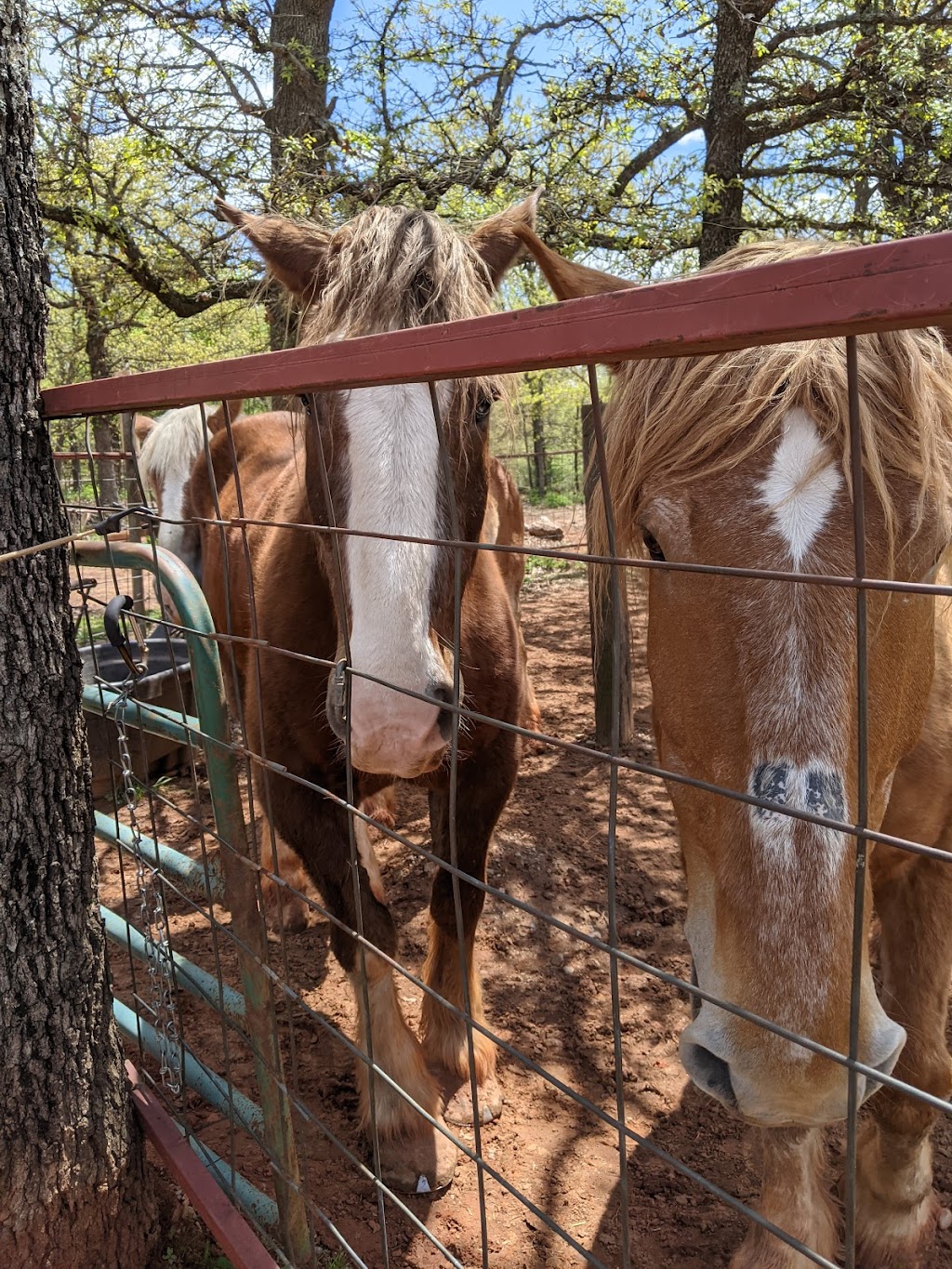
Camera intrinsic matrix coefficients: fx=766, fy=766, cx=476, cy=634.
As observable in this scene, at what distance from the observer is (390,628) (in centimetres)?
155

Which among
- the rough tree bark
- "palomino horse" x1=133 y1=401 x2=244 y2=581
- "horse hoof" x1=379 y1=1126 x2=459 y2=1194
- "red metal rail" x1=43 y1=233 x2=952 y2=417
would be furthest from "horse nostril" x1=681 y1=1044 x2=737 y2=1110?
"palomino horse" x1=133 y1=401 x2=244 y2=581

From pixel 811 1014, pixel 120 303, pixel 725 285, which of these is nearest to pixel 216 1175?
pixel 811 1014

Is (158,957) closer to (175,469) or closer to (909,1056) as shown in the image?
(909,1056)

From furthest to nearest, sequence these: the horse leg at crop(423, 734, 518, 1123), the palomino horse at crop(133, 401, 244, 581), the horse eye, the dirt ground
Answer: the palomino horse at crop(133, 401, 244, 581) → the horse leg at crop(423, 734, 518, 1123) → the dirt ground → the horse eye

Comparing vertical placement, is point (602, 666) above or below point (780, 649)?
below

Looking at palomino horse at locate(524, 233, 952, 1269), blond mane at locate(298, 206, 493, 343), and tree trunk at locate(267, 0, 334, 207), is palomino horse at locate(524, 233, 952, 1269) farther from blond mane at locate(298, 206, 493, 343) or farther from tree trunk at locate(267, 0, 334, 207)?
tree trunk at locate(267, 0, 334, 207)

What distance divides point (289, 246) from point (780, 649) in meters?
2.16

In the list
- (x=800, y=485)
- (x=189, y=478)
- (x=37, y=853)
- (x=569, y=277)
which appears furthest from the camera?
(x=189, y=478)

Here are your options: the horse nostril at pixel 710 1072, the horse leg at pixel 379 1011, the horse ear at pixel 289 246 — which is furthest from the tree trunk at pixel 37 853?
the horse nostril at pixel 710 1072

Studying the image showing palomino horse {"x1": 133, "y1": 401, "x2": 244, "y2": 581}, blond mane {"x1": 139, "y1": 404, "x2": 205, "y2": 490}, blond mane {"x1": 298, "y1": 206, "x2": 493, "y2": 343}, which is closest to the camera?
blond mane {"x1": 298, "y1": 206, "x2": 493, "y2": 343}

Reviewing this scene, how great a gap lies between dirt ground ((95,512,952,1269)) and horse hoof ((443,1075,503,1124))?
0.11 feet

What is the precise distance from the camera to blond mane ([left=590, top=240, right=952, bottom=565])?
1199mm

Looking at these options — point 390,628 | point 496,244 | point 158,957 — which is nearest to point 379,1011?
point 158,957

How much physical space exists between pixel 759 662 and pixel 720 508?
28 centimetres
